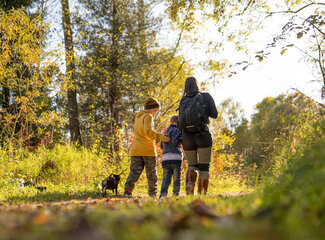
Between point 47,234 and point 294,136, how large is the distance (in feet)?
13.1

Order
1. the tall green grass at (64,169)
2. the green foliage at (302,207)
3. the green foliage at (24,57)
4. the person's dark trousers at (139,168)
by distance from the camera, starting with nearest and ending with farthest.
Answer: the green foliage at (302,207), the person's dark trousers at (139,168), the tall green grass at (64,169), the green foliage at (24,57)

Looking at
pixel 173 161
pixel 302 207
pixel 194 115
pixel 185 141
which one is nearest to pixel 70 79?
pixel 173 161

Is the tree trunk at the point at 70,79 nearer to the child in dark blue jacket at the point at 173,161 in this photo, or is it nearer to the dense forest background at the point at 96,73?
the dense forest background at the point at 96,73

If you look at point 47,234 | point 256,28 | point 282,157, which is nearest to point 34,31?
point 256,28

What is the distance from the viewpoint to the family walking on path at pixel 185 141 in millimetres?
4875

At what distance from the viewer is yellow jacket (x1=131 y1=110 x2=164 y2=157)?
5715 mm

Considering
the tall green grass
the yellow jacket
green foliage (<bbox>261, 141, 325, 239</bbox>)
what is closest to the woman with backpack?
the yellow jacket

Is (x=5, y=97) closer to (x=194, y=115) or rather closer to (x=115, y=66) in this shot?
(x=115, y=66)

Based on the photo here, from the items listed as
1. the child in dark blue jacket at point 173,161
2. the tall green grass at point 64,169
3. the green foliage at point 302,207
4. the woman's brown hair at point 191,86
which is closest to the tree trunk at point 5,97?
the tall green grass at point 64,169

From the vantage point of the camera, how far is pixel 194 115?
4816 mm

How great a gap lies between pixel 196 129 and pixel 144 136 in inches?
52.6

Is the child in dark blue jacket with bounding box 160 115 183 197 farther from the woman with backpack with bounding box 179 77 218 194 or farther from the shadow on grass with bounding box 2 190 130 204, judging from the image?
the shadow on grass with bounding box 2 190 130 204

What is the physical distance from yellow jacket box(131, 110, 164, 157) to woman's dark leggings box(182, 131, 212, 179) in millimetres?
848

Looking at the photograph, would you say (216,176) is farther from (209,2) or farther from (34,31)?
(34,31)
